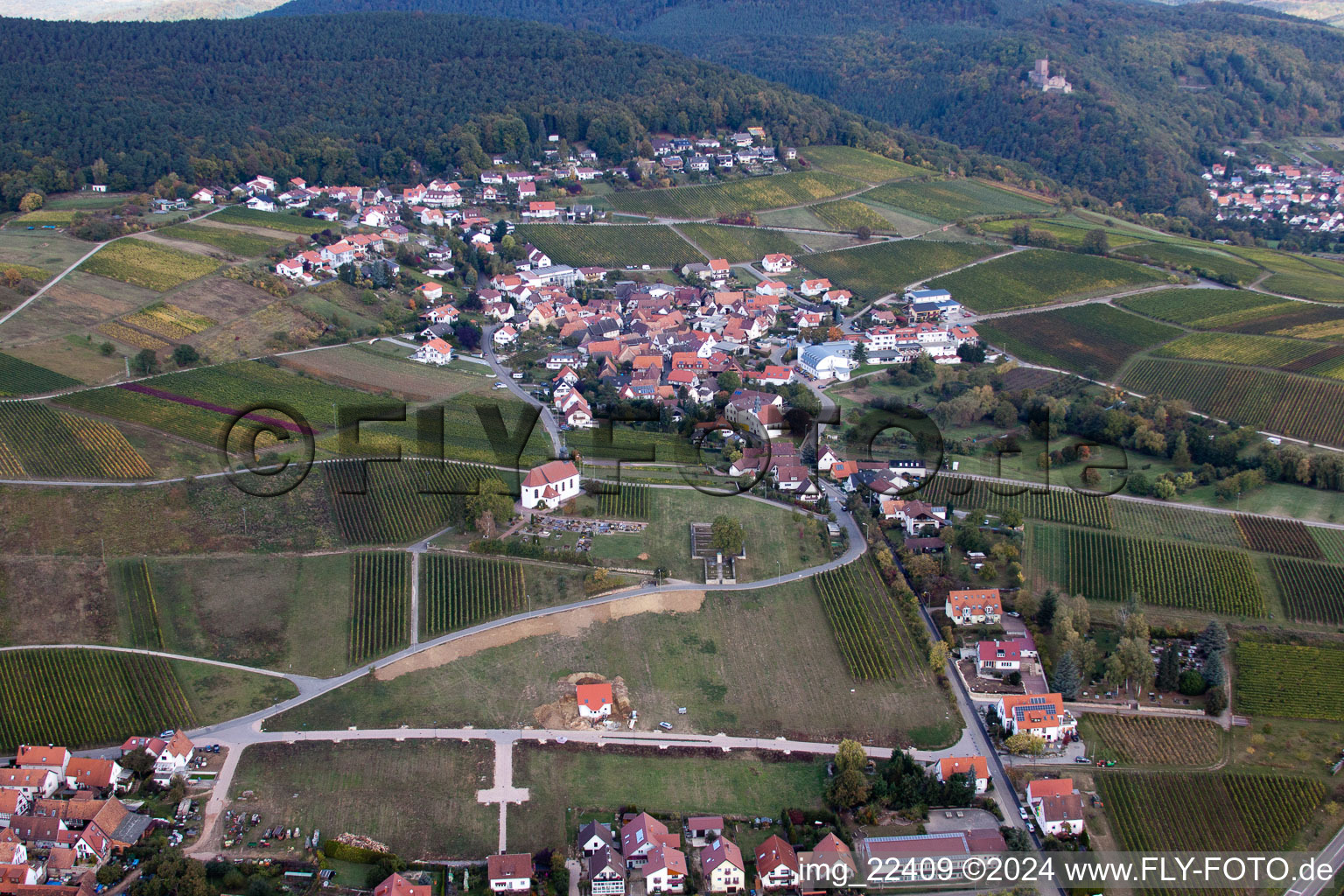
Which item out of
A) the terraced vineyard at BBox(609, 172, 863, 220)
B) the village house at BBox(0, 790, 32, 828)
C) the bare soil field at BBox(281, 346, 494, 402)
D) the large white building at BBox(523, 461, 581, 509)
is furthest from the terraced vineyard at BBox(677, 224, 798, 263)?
the village house at BBox(0, 790, 32, 828)

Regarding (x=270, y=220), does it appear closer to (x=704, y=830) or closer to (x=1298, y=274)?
(x=704, y=830)

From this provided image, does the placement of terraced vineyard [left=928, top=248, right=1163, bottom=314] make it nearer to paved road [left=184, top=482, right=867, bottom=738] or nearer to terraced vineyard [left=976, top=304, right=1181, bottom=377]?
terraced vineyard [left=976, top=304, right=1181, bottom=377]

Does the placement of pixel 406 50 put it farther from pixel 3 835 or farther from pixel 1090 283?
pixel 3 835

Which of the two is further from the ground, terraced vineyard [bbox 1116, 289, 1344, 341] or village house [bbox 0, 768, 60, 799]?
terraced vineyard [bbox 1116, 289, 1344, 341]

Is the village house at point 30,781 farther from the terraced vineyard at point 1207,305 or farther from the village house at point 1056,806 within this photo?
the terraced vineyard at point 1207,305


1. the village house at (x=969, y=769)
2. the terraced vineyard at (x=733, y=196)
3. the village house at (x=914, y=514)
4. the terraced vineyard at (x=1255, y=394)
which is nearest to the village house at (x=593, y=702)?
the village house at (x=969, y=769)

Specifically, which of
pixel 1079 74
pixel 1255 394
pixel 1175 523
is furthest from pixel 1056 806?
pixel 1079 74
